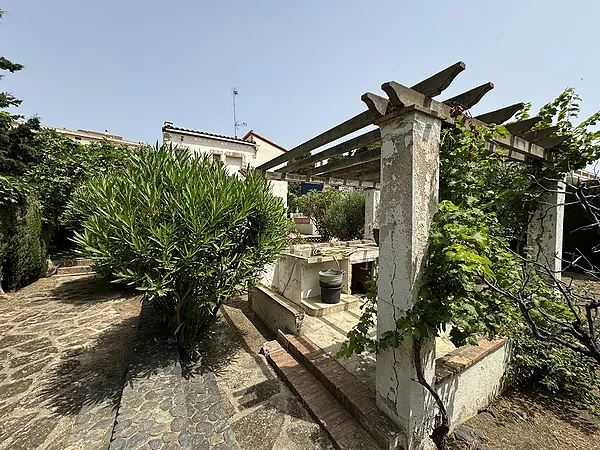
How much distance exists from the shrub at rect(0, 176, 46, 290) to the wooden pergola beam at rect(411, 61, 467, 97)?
35.9ft

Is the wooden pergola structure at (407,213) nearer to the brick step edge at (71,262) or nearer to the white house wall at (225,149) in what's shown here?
the white house wall at (225,149)

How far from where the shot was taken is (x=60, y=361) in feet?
16.4

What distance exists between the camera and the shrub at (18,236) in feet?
25.2

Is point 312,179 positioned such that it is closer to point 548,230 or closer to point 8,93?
point 548,230

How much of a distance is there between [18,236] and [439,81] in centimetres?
1195

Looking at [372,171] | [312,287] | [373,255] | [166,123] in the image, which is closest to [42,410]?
[312,287]

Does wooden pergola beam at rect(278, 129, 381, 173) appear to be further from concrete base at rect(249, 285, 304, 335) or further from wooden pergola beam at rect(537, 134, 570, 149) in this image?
concrete base at rect(249, 285, 304, 335)

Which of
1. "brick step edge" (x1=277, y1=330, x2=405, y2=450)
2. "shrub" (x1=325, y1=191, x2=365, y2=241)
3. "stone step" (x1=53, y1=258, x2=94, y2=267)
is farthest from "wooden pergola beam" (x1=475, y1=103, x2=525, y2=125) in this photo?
"stone step" (x1=53, y1=258, x2=94, y2=267)

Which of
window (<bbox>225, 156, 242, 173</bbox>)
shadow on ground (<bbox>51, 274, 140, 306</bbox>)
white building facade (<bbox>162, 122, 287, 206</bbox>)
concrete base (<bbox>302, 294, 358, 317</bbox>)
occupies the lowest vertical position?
shadow on ground (<bbox>51, 274, 140, 306</bbox>)

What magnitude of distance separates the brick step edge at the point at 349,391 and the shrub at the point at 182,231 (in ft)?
5.43

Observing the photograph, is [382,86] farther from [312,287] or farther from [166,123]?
[166,123]

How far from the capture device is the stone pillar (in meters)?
2.68

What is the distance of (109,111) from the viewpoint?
1303 cm

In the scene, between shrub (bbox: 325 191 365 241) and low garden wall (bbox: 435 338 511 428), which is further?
shrub (bbox: 325 191 365 241)
